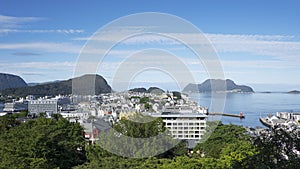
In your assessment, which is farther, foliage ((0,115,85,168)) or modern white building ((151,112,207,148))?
modern white building ((151,112,207,148))

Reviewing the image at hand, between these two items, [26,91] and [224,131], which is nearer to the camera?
[224,131]

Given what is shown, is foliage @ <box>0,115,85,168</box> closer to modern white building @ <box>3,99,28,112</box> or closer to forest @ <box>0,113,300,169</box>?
forest @ <box>0,113,300,169</box>

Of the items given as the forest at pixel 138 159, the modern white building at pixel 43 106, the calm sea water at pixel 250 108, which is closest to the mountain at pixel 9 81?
the modern white building at pixel 43 106

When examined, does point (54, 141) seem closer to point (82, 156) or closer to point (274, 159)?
point (82, 156)

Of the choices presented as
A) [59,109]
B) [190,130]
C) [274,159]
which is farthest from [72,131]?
[59,109]

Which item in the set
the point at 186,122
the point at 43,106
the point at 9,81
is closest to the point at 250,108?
the point at 43,106

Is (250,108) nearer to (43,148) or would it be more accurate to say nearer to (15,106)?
(15,106)

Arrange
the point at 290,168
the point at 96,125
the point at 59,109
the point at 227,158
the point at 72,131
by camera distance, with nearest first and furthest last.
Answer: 1. the point at 290,168
2. the point at 227,158
3. the point at 72,131
4. the point at 96,125
5. the point at 59,109

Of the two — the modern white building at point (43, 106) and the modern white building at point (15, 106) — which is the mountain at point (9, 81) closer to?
the modern white building at point (15, 106)

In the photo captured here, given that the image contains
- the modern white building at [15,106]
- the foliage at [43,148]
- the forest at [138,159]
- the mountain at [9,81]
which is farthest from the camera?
the mountain at [9,81]

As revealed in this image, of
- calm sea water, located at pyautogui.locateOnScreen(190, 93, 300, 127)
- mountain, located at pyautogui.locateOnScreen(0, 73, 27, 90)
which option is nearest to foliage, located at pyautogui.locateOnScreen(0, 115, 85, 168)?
calm sea water, located at pyautogui.locateOnScreen(190, 93, 300, 127)

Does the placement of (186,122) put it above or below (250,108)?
above
